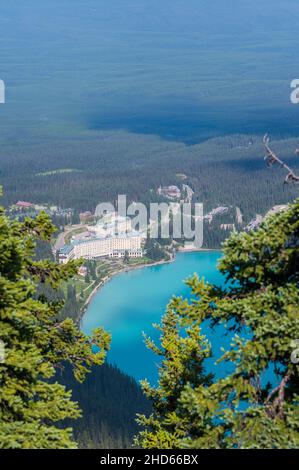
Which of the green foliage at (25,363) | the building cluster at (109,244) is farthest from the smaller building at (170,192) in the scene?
the green foliage at (25,363)

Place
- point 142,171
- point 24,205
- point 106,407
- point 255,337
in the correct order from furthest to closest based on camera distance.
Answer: point 142,171 → point 24,205 → point 106,407 → point 255,337

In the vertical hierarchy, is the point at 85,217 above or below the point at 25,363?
below

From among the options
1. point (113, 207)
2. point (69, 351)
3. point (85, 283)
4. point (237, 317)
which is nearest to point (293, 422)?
point (237, 317)

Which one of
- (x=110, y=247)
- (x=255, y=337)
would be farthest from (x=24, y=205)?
(x=255, y=337)

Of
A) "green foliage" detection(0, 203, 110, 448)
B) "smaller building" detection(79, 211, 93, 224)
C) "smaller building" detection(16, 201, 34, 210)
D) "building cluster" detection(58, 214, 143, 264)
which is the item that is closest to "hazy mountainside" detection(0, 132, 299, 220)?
"smaller building" detection(16, 201, 34, 210)

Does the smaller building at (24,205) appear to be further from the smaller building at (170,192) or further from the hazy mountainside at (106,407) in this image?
the hazy mountainside at (106,407)

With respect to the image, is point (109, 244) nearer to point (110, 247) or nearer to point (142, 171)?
point (110, 247)

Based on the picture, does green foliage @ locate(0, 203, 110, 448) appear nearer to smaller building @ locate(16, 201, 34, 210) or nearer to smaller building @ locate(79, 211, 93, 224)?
smaller building @ locate(79, 211, 93, 224)
